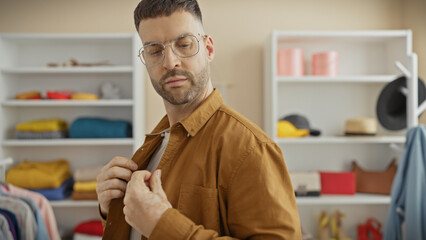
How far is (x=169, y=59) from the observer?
2.75ft

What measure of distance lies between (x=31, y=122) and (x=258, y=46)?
77.7 inches

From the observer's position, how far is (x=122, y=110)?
122 inches

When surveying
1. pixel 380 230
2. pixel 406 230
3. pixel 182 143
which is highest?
pixel 182 143

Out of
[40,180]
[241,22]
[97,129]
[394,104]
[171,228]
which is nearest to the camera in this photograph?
[171,228]

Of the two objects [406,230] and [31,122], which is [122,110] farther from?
[406,230]

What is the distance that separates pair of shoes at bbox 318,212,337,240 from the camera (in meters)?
2.97

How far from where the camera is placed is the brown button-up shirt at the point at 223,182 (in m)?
0.73

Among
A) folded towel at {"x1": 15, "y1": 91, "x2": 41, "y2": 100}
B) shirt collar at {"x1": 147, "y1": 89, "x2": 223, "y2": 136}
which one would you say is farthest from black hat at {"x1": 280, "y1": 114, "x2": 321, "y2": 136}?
shirt collar at {"x1": 147, "y1": 89, "x2": 223, "y2": 136}

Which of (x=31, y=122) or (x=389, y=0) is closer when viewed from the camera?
(x=31, y=122)

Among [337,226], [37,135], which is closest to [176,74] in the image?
[37,135]

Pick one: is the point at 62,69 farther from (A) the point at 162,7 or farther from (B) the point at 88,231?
(A) the point at 162,7

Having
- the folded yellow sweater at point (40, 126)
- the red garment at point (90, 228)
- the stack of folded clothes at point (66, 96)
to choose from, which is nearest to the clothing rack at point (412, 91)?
the stack of folded clothes at point (66, 96)

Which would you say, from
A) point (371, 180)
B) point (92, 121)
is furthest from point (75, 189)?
point (371, 180)

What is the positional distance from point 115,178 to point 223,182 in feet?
0.96
